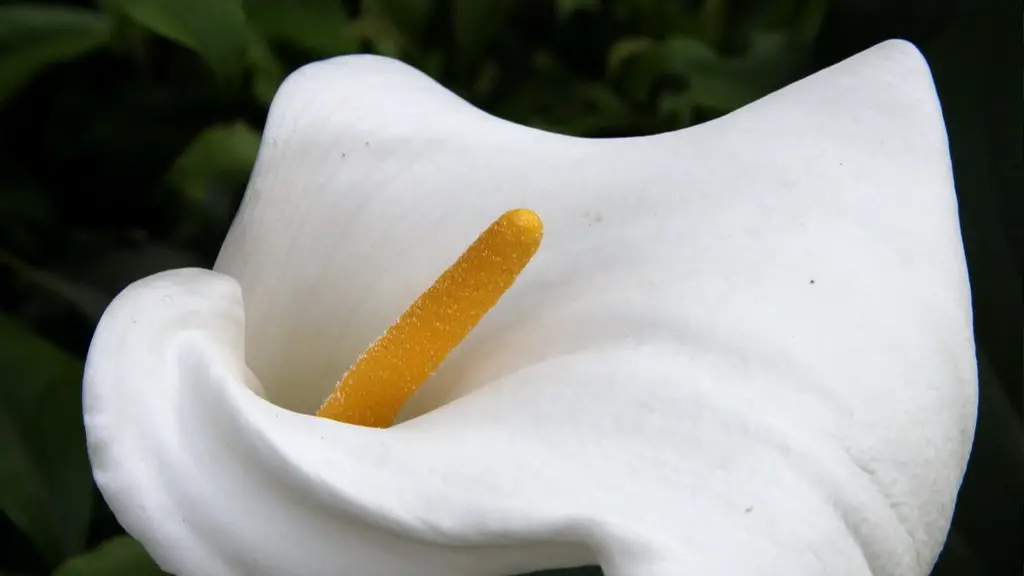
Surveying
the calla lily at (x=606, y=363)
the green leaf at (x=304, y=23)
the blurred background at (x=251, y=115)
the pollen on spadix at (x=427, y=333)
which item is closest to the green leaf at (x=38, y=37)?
the blurred background at (x=251, y=115)

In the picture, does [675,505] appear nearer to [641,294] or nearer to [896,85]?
[641,294]

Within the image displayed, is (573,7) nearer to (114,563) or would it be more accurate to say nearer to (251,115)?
(251,115)

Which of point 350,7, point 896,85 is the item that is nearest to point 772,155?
point 896,85

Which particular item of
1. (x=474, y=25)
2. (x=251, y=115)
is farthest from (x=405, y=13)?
(x=251, y=115)

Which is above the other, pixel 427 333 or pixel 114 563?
pixel 427 333

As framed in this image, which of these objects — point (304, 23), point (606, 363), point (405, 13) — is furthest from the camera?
point (405, 13)

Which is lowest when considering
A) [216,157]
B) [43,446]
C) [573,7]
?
[43,446]

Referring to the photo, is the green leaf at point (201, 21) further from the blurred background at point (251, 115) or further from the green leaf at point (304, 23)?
the green leaf at point (304, 23)
